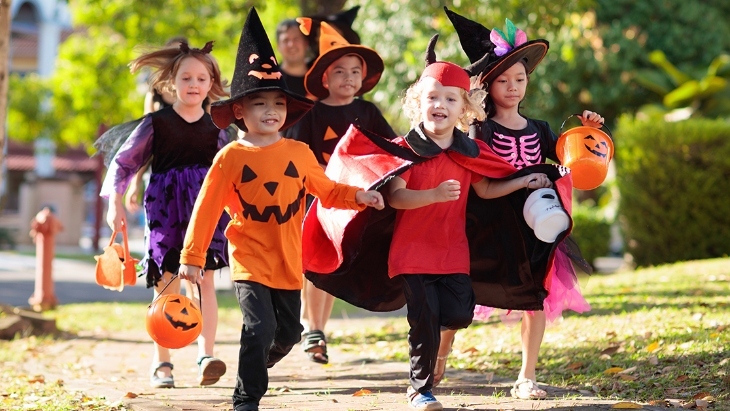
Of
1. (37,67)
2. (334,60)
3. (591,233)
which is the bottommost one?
(591,233)

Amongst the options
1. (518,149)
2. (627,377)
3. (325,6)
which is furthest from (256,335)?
(325,6)

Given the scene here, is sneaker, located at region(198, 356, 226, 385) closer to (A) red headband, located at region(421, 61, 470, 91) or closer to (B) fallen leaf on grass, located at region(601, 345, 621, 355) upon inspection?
(A) red headband, located at region(421, 61, 470, 91)

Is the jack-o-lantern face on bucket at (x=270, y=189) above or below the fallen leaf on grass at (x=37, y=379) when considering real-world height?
above

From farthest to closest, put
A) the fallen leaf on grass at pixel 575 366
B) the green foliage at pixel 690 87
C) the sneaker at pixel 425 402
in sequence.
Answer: the green foliage at pixel 690 87 < the fallen leaf on grass at pixel 575 366 < the sneaker at pixel 425 402

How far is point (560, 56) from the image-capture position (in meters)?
22.4

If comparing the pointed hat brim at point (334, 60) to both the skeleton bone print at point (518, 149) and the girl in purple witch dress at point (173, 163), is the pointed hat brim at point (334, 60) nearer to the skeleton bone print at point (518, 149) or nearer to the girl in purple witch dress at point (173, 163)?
the girl in purple witch dress at point (173, 163)

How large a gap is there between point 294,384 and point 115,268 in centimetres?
131

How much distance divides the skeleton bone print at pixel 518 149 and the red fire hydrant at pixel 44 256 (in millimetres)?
7796

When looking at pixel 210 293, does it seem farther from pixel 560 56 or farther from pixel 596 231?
pixel 560 56

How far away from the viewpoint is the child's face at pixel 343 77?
23.0ft

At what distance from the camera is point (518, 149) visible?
5566 millimetres

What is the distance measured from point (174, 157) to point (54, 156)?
37.5m

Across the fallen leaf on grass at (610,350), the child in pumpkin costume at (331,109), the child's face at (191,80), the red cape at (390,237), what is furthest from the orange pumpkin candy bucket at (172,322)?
the fallen leaf on grass at (610,350)

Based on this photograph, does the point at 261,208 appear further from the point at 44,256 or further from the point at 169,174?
the point at 44,256
